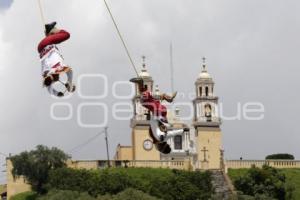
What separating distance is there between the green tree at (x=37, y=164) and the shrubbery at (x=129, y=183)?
2284 mm

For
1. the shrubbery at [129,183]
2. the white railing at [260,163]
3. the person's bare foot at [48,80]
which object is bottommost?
the shrubbery at [129,183]

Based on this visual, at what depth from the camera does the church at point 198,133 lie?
106m

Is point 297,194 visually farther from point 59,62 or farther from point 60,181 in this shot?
point 59,62

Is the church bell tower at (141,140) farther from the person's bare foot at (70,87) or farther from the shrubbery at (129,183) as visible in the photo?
the person's bare foot at (70,87)

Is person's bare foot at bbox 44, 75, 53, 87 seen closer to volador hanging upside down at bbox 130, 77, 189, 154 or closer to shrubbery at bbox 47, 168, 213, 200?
volador hanging upside down at bbox 130, 77, 189, 154

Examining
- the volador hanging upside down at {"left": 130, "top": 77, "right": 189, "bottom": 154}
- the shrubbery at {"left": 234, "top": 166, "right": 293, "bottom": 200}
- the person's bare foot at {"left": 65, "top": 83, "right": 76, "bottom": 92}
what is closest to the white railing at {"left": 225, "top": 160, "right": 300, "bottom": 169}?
the shrubbery at {"left": 234, "top": 166, "right": 293, "bottom": 200}

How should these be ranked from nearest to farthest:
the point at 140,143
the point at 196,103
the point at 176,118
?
the point at 140,143 → the point at 196,103 → the point at 176,118

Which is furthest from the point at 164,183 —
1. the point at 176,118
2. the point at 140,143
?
the point at 176,118

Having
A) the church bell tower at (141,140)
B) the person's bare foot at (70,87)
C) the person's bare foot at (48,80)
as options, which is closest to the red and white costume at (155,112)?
the person's bare foot at (70,87)

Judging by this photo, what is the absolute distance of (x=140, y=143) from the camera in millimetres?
109375

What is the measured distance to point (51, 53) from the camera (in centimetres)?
2753

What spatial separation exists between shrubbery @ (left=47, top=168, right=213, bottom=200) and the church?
976cm

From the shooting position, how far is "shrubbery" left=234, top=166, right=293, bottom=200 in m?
85.9

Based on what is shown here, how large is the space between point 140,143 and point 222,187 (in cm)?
1943
